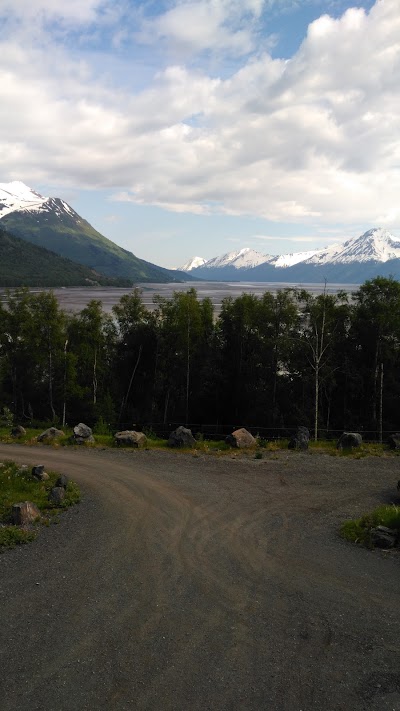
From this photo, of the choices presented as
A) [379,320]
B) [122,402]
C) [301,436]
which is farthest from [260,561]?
[122,402]

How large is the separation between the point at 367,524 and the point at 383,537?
1.01 meters

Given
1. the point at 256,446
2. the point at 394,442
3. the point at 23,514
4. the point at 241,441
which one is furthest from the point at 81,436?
the point at 394,442

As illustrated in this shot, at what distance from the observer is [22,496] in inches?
691

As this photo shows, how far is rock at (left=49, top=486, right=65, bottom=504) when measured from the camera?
1706 cm

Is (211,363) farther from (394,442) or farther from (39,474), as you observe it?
(39,474)

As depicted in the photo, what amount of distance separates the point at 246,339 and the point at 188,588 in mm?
32480

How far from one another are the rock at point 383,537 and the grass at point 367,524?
16cm

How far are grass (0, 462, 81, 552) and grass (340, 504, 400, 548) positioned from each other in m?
9.65

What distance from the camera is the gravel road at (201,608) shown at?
305 inches

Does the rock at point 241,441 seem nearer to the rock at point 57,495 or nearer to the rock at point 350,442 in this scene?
the rock at point 350,442

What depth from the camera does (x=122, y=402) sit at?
153 feet

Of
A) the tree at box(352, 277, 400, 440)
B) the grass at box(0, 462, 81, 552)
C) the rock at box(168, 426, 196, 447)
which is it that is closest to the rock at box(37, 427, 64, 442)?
the grass at box(0, 462, 81, 552)

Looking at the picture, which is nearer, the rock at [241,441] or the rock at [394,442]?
the rock at [394,442]

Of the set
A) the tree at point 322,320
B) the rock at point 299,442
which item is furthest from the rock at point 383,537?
the tree at point 322,320
